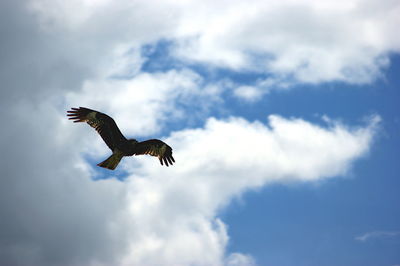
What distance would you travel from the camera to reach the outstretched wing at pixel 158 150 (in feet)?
55.9

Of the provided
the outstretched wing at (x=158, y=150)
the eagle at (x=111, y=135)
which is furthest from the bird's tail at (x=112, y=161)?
the outstretched wing at (x=158, y=150)

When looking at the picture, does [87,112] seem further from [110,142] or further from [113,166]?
[113,166]

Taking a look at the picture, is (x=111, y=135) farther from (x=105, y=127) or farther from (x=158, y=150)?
(x=158, y=150)

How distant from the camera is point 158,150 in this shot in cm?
1745

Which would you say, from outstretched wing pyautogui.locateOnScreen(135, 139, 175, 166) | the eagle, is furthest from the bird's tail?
outstretched wing pyautogui.locateOnScreen(135, 139, 175, 166)

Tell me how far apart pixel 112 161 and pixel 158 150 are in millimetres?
2755

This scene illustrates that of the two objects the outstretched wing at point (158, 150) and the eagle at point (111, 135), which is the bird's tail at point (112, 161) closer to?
the eagle at point (111, 135)

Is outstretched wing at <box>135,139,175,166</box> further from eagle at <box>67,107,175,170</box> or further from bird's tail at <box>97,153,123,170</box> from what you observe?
bird's tail at <box>97,153,123,170</box>

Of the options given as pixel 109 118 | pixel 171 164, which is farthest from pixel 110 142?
pixel 171 164

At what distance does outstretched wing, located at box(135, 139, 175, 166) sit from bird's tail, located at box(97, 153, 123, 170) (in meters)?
1.35

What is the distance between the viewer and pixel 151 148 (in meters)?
17.4

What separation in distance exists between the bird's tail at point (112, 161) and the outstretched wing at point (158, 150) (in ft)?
4.43

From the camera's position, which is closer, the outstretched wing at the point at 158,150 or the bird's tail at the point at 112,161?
the bird's tail at the point at 112,161

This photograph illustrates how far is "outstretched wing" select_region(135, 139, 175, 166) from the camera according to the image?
55.9ft
